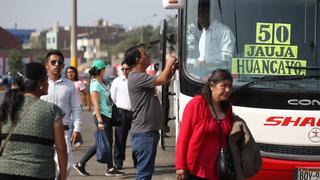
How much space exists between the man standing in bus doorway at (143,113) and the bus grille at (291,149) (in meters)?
1.17

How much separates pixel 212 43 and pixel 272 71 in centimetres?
76

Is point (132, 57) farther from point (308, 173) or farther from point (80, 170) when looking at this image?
point (80, 170)

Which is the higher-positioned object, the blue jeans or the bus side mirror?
the bus side mirror

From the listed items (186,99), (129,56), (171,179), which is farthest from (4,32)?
(171,179)

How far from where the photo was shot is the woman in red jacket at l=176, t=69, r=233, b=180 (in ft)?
16.6

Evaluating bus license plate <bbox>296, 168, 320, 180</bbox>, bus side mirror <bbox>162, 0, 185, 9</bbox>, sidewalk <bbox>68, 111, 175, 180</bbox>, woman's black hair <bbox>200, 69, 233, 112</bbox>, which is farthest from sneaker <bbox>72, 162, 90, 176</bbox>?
woman's black hair <bbox>200, 69, 233, 112</bbox>

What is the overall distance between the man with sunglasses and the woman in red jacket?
184 centimetres

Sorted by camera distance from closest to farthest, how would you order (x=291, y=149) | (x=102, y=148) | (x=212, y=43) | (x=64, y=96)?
(x=291, y=149) → (x=64, y=96) → (x=212, y=43) → (x=102, y=148)

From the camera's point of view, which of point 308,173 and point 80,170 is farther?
point 80,170

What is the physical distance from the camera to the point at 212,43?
704cm

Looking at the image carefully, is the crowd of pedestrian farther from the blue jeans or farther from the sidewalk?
the sidewalk

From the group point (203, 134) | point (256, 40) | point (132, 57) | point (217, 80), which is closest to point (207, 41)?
point (256, 40)

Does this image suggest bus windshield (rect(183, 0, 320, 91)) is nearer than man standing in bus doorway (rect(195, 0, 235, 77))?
Yes

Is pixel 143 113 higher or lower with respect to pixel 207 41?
lower
